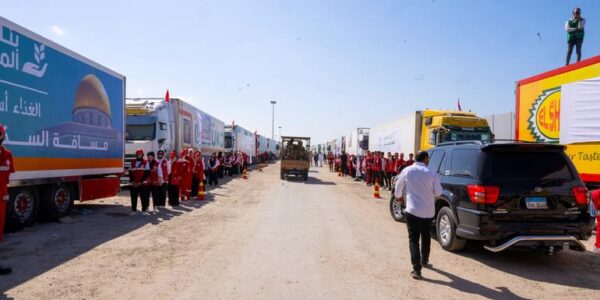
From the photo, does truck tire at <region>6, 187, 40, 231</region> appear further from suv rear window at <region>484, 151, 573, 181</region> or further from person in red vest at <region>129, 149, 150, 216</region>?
suv rear window at <region>484, 151, 573, 181</region>

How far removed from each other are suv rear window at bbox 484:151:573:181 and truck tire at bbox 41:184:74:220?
893 cm

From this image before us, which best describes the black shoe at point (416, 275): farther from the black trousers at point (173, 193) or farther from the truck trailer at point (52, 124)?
the black trousers at point (173, 193)

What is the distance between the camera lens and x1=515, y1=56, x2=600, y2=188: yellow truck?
8.56 meters

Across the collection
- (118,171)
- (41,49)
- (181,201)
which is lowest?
(181,201)

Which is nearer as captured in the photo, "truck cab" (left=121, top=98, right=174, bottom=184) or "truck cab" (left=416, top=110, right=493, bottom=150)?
"truck cab" (left=416, top=110, right=493, bottom=150)

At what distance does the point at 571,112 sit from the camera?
9.21m

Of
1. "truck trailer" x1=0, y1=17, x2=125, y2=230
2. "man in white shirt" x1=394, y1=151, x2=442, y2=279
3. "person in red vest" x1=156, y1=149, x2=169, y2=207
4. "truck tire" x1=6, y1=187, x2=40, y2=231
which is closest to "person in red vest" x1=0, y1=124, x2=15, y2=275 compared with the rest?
"truck trailer" x1=0, y1=17, x2=125, y2=230

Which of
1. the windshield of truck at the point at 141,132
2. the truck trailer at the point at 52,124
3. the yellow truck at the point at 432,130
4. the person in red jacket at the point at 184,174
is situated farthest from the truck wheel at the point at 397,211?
the windshield of truck at the point at 141,132

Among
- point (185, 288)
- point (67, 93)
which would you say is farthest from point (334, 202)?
point (185, 288)

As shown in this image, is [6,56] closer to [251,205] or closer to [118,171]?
[118,171]

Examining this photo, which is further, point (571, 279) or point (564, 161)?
point (564, 161)

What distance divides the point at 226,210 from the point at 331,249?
548 cm

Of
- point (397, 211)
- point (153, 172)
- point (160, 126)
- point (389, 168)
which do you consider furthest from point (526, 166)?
point (389, 168)

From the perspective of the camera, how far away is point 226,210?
477 inches
